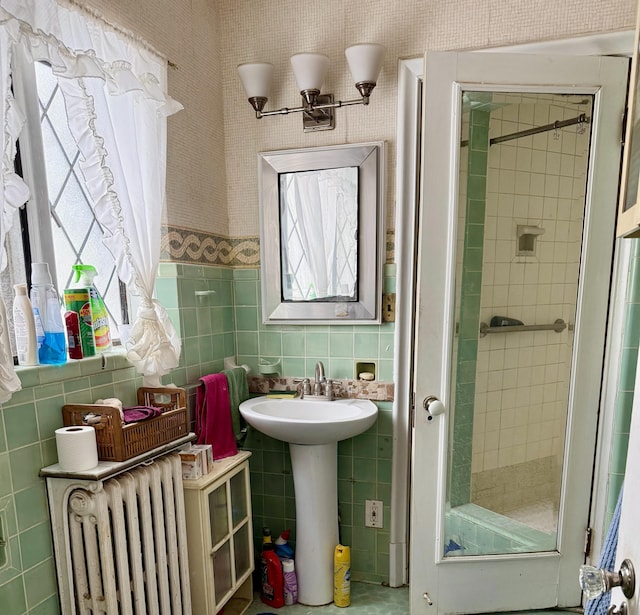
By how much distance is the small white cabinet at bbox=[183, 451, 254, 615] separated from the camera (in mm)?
1474

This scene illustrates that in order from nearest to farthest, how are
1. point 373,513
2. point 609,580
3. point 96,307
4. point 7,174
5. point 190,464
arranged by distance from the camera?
point 609,580
point 7,174
point 96,307
point 190,464
point 373,513

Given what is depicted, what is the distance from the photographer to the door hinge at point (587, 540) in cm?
172

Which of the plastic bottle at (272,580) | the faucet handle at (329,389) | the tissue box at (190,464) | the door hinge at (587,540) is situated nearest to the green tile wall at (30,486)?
the tissue box at (190,464)

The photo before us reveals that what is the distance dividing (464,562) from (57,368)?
164 cm

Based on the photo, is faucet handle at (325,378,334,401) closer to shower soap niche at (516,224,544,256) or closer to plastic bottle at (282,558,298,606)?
plastic bottle at (282,558,298,606)

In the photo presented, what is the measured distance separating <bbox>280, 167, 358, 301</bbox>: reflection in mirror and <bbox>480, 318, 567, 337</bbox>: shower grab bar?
53cm

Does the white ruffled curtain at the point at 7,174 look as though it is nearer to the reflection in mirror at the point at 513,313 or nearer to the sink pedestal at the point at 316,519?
the sink pedestal at the point at 316,519

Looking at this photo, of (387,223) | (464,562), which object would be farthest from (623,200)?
(464,562)

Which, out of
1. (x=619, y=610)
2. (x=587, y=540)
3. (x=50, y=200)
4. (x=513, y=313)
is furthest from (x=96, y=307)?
(x=587, y=540)

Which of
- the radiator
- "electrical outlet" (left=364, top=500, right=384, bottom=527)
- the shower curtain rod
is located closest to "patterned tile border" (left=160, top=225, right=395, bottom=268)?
the shower curtain rod

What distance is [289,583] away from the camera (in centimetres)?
181

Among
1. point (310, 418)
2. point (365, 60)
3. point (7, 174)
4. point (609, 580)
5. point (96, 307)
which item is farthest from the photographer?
point (310, 418)

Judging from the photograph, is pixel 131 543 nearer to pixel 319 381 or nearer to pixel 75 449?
pixel 75 449

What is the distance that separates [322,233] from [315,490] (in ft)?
3.54
